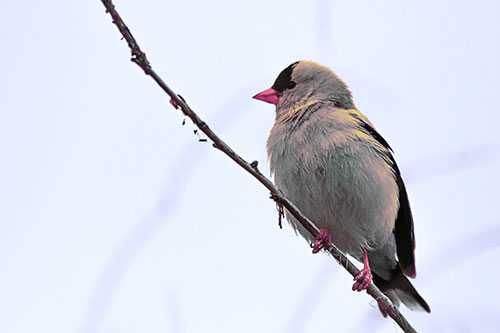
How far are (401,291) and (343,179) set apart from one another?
4.61 feet

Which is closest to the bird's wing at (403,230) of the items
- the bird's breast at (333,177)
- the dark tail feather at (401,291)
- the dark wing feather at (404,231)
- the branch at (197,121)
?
the dark wing feather at (404,231)

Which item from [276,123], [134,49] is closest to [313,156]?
[276,123]

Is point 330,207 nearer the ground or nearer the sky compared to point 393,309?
nearer the sky

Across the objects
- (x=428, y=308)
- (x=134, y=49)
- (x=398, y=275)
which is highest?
(x=134, y=49)

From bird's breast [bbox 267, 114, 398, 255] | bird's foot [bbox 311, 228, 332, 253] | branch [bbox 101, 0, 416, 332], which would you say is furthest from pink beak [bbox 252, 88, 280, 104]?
branch [bbox 101, 0, 416, 332]

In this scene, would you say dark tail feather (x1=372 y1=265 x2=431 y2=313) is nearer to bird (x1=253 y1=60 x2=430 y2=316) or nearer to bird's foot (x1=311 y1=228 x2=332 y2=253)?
bird (x1=253 y1=60 x2=430 y2=316)

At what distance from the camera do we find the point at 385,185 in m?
4.95

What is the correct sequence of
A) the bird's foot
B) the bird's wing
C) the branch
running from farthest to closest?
the bird's wing
the bird's foot
the branch

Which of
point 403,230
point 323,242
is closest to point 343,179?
point 323,242

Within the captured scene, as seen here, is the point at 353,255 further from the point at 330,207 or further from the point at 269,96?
the point at 269,96

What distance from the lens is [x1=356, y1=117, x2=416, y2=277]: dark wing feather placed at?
5293 mm

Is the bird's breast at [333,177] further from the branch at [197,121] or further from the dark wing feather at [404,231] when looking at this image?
the branch at [197,121]

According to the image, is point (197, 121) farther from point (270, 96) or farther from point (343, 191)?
point (270, 96)

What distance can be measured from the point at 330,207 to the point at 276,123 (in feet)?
2.89
